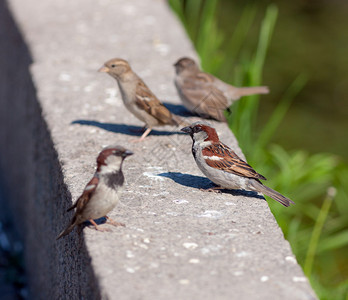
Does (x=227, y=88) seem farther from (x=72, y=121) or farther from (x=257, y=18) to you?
(x=257, y=18)

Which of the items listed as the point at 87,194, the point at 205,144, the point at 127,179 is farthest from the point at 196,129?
the point at 87,194

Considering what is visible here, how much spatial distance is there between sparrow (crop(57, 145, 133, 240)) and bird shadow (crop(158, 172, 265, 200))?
0.68 metres

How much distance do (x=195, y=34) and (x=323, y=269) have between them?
3.42 metres

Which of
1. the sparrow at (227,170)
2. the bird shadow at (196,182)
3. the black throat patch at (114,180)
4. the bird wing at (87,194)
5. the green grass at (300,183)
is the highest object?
the black throat patch at (114,180)

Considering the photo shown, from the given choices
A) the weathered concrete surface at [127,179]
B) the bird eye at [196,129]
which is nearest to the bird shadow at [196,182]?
the weathered concrete surface at [127,179]

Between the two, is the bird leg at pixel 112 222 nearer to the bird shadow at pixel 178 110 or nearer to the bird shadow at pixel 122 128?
the bird shadow at pixel 122 128

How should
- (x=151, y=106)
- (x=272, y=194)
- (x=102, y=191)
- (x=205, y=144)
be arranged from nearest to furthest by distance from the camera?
(x=102, y=191)
(x=272, y=194)
(x=205, y=144)
(x=151, y=106)

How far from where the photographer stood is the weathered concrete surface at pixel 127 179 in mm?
2582

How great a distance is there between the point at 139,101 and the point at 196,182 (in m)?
0.90

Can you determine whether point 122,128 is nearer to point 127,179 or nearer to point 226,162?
point 127,179

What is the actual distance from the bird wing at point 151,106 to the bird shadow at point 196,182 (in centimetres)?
69

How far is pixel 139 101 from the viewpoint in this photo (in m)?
4.20

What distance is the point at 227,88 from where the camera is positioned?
460 cm

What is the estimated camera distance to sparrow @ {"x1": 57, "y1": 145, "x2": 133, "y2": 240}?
2773mm
